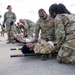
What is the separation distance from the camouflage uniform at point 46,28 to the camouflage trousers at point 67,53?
53.1 inches

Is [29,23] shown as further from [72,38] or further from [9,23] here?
[72,38]

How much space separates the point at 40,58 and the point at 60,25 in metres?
1.05

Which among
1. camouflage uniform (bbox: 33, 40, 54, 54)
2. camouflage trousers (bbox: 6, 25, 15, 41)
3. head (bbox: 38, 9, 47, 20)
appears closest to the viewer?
camouflage uniform (bbox: 33, 40, 54, 54)

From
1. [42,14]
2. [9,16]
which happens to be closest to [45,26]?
[42,14]

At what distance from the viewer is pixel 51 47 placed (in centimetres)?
454

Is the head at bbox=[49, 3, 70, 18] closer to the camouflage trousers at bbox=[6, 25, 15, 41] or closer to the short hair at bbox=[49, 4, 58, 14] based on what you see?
the short hair at bbox=[49, 4, 58, 14]

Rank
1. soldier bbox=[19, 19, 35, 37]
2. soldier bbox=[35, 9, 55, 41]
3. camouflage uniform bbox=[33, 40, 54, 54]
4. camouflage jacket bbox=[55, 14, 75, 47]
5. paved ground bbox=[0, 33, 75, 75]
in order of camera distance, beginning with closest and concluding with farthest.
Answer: paved ground bbox=[0, 33, 75, 75]
camouflage jacket bbox=[55, 14, 75, 47]
camouflage uniform bbox=[33, 40, 54, 54]
soldier bbox=[35, 9, 55, 41]
soldier bbox=[19, 19, 35, 37]

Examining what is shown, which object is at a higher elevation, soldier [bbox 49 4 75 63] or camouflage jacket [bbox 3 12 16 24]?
camouflage jacket [bbox 3 12 16 24]

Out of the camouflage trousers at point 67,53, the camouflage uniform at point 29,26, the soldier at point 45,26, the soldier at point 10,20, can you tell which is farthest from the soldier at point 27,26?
the camouflage trousers at point 67,53

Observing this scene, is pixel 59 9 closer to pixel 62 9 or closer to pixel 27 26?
pixel 62 9

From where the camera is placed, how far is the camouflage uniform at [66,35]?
4027mm

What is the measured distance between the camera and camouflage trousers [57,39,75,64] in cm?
398

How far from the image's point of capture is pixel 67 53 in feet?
13.3

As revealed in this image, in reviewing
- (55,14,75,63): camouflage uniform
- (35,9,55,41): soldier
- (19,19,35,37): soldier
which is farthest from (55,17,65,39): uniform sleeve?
(19,19,35,37): soldier
